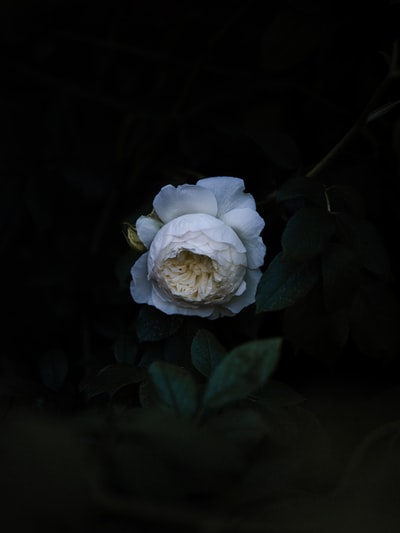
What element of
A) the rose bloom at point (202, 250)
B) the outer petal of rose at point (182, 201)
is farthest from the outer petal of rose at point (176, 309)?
the outer petal of rose at point (182, 201)

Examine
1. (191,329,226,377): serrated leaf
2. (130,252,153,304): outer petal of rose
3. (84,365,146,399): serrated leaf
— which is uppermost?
(130,252,153,304): outer petal of rose

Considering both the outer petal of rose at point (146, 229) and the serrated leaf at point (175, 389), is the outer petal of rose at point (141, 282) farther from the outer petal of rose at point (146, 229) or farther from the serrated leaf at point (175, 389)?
the serrated leaf at point (175, 389)

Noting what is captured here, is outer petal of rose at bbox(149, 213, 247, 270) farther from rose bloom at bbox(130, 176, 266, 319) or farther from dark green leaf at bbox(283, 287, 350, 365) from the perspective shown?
dark green leaf at bbox(283, 287, 350, 365)

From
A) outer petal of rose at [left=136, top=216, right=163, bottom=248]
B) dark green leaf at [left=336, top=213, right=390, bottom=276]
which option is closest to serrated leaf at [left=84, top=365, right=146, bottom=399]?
outer petal of rose at [left=136, top=216, right=163, bottom=248]

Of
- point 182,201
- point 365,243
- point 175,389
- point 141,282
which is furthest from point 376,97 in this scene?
point 175,389

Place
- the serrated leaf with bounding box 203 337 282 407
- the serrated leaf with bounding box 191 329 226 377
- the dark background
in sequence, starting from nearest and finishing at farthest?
the serrated leaf with bounding box 203 337 282 407
the serrated leaf with bounding box 191 329 226 377
the dark background
